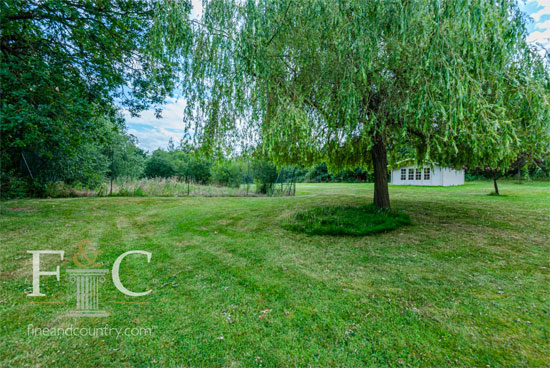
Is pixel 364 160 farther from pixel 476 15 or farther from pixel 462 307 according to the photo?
pixel 462 307

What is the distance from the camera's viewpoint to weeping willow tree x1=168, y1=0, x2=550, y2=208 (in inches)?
144

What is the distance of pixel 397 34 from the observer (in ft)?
12.4

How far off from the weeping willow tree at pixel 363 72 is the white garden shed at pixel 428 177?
17.5 metres

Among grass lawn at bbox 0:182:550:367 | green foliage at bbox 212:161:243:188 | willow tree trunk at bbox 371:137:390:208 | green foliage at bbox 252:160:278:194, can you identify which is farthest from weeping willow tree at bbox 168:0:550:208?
green foliage at bbox 212:161:243:188

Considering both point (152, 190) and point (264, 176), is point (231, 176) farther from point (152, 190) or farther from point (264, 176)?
point (152, 190)

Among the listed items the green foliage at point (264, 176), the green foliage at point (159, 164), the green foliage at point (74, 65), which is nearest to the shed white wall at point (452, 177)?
the green foliage at point (264, 176)

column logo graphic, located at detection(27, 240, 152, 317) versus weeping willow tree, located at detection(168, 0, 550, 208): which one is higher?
weeping willow tree, located at detection(168, 0, 550, 208)

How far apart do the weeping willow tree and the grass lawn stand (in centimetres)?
189

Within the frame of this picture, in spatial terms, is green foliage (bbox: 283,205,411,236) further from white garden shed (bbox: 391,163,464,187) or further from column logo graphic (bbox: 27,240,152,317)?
white garden shed (bbox: 391,163,464,187)

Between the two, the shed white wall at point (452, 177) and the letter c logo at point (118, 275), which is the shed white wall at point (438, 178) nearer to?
the shed white wall at point (452, 177)

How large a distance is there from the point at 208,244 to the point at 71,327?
258 centimetres

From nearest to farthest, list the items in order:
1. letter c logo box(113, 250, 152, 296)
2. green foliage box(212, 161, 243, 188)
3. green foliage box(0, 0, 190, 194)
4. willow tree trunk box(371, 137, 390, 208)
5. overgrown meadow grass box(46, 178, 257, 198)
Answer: letter c logo box(113, 250, 152, 296), green foliage box(0, 0, 190, 194), willow tree trunk box(371, 137, 390, 208), overgrown meadow grass box(46, 178, 257, 198), green foliage box(212, 161, 243, 188)

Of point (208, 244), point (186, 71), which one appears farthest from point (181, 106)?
point (208, 244)

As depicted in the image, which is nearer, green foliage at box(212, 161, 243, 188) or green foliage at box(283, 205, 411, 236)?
green foliage at box(283, 205, 411, 236)
